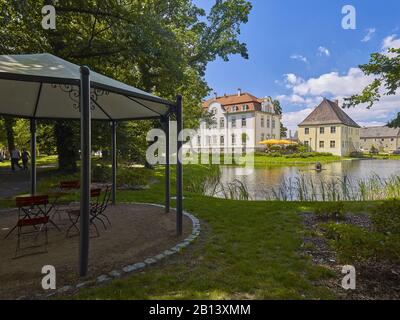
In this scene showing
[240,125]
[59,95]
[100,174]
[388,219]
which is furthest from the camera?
[240,125]

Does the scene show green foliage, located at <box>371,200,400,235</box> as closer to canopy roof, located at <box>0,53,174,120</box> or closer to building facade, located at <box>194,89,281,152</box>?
canopy roof, located at <box>0,53,174,120</box>

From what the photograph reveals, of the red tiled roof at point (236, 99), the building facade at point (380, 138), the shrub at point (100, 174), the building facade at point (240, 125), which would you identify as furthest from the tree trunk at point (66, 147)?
the building facade at point (380, 138)

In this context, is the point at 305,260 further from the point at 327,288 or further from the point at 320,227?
the point at 320,227

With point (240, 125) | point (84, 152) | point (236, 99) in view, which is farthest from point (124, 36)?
point (236, 99)

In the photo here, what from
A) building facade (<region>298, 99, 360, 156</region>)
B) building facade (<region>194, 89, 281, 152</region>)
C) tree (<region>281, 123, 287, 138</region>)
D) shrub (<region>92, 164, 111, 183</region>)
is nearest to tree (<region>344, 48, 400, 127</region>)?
shrub (<region>92, 164, 111, 183</region>)

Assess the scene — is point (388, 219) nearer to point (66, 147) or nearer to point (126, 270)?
point (126, 270)

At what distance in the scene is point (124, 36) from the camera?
11.2m

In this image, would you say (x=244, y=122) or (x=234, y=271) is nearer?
(x=234, y=271)

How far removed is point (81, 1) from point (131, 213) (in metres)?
8.75

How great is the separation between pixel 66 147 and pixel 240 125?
38087 millimetres

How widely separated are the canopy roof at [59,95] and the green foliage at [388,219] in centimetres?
411

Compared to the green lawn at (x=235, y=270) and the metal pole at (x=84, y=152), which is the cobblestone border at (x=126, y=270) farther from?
the metal pole at (x=84, y=152)

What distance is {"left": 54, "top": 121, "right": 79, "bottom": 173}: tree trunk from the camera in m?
14.0

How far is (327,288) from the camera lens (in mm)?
3400
